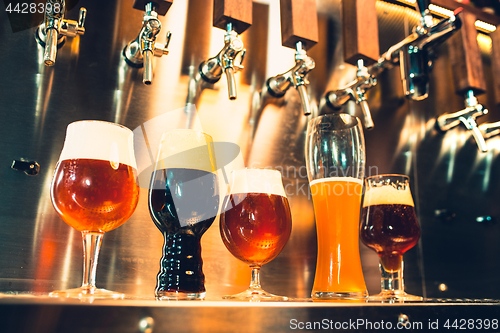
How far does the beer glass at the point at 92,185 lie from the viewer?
72 centimetres

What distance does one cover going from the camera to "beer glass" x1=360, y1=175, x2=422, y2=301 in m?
1.01

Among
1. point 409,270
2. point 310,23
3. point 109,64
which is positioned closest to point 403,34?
point 310,23

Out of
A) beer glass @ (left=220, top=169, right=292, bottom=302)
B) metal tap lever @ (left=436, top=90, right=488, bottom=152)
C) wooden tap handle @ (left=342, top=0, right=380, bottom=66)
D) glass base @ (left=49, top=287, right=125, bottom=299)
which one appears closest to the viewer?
glass base @ (left=49, top=287, right=125, bottom=299)

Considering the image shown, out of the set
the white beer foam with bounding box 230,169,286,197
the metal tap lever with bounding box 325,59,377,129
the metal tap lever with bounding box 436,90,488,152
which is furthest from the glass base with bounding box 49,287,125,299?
the metal tap lever with bounding box 436,90,488,152

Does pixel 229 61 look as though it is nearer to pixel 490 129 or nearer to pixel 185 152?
pixel 185 152

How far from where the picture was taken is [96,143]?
760mm

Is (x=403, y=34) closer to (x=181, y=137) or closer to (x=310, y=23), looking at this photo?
(x=310, y=23)

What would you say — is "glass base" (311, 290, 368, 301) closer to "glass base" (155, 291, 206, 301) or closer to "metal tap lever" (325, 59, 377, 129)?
"glass base" (155, 291, 206, 301)

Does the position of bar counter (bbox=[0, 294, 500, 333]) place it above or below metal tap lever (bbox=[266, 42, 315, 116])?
below

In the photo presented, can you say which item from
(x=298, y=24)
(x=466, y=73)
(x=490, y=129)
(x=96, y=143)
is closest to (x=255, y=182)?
(x=96, y=143)

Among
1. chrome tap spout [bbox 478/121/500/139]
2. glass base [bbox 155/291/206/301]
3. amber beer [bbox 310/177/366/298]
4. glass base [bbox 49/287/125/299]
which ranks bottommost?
glass base [bbox 155/291/206/301]

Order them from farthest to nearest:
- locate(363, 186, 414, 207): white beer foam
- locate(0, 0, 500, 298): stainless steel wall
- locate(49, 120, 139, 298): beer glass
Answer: locate(363, 186, 414, 207): white beer foam, locate(0, 0, 500, 298): stainless steel wall, locate(49, 120, 139, 298): beer glass

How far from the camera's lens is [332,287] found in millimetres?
898

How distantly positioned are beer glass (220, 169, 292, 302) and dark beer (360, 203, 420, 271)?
28 centimetres
